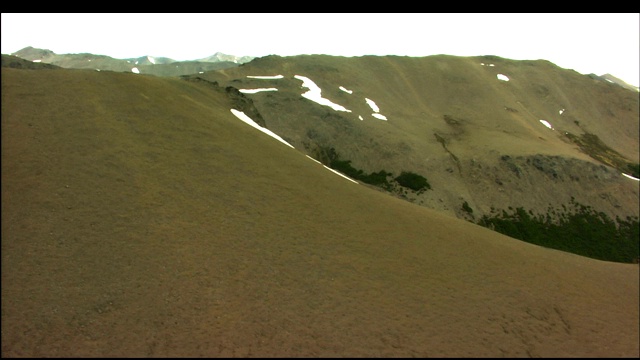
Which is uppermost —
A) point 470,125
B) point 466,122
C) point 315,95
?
point 315,95

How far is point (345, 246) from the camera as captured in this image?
2588cm

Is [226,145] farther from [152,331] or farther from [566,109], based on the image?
[566,109]

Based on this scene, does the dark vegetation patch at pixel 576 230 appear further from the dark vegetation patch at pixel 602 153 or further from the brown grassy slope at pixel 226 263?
the brown grassy slope at pixel 226 263

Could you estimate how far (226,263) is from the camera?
70.2 ft

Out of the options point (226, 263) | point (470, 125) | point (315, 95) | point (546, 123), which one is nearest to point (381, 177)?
point (315, 95)

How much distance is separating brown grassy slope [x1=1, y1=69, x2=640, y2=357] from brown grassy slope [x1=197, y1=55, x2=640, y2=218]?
124ft

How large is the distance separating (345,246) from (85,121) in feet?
71.2

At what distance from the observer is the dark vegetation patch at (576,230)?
6338cm

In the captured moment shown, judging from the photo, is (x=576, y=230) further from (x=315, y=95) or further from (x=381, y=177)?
(x=315, y=95)

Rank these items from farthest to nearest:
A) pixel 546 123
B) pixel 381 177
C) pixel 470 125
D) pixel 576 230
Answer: pixel 546 123 → pixel 470 125 → pixel 381 177 → pixel 576 230

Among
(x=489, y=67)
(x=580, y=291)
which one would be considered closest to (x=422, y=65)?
(x=489, y=67)

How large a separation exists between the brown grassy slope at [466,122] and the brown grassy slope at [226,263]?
3794 cm

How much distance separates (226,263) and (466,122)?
277 feet

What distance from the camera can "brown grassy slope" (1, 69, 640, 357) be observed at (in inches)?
682
